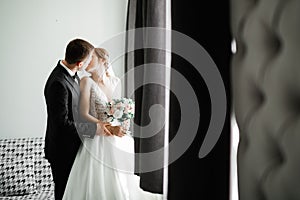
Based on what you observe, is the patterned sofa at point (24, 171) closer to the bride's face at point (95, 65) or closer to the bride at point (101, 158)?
the bride at point (101, 158)

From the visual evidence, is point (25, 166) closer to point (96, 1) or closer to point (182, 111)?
point (96, 1)

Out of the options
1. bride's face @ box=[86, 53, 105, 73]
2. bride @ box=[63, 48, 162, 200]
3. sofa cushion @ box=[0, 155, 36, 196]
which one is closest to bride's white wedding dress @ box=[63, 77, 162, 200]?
bride @ box=[63, 48, 162, 200]

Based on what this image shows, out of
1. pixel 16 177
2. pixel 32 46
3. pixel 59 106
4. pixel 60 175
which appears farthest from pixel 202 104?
pixel 32 46

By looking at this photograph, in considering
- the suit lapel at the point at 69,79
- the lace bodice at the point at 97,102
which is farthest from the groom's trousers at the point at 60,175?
the suit lapel at the point at 69,79

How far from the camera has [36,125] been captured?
3170 millimetres

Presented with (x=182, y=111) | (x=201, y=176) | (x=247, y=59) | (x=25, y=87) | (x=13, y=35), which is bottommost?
(x=201, y=176)

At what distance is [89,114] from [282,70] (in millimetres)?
1655

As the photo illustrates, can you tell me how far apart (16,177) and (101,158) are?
41.4 inches

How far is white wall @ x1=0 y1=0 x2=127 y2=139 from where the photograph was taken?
3.09 metres

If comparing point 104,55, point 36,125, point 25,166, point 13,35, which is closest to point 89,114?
point 104,55

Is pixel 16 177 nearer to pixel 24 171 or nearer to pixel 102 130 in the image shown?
pixel 24 171

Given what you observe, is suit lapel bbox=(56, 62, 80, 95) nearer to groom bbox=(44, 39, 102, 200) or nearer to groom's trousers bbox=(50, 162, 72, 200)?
groom bbox=(44, 39, 102, 200)

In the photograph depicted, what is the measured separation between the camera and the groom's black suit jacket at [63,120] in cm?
199

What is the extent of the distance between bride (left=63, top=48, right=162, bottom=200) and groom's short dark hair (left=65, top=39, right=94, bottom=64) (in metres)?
0.08
